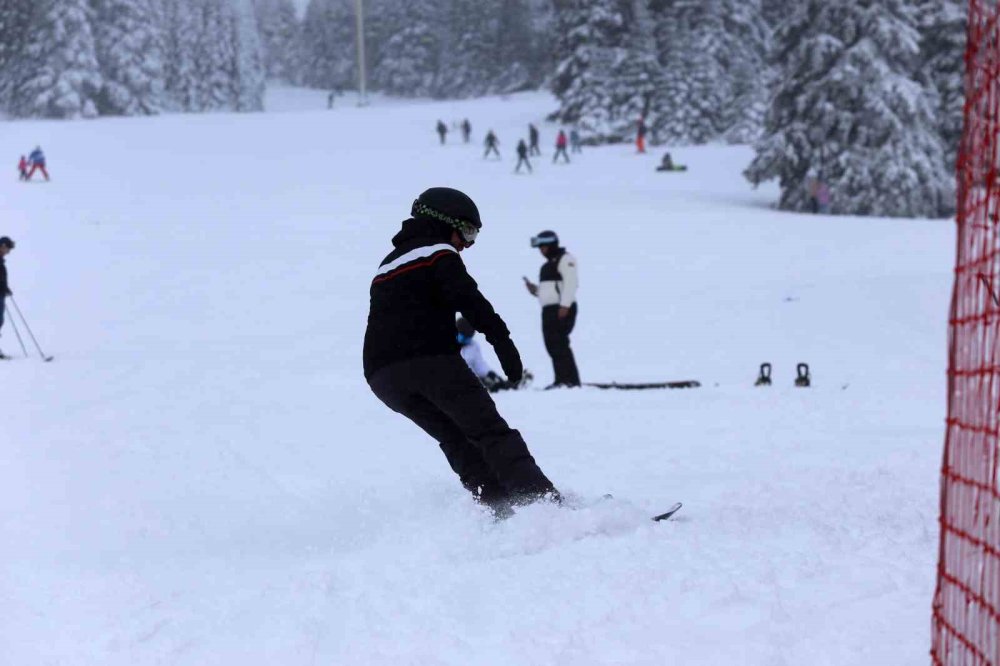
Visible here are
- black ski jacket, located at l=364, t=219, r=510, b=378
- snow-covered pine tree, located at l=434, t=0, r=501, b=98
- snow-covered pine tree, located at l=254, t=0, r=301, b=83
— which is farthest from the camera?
snow-covered pine tree, located at l=254, t=0, r=301, b=83

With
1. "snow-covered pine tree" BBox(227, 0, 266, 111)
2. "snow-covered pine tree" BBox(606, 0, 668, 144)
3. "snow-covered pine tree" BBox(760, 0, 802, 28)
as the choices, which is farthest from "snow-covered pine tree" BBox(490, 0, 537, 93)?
"snow-covered pine tree" BBox(606, 0, 668, 144)

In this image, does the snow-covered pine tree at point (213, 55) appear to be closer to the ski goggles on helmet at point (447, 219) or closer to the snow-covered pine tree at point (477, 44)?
the snow-covered pine tree at point (477, 44)

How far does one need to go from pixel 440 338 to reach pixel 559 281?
563 centimetres

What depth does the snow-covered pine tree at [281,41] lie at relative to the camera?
110 metres

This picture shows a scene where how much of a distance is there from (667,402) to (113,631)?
625 cm

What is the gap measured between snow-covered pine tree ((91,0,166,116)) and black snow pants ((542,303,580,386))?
5301 cm

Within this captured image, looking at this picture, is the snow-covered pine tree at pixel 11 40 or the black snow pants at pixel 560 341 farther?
the snow-covered pine tree at pixel 11 40

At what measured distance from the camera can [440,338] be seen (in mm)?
4754

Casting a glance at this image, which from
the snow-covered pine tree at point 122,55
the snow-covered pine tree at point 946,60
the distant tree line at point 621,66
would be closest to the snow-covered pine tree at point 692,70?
the distant tree line at point 621,66

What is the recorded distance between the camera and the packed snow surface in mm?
3592

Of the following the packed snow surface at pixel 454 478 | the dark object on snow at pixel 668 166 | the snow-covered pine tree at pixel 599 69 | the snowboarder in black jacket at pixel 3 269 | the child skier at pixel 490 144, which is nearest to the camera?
the packed snow surface at pixel 454 478

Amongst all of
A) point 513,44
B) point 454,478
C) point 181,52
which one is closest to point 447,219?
point 454,478

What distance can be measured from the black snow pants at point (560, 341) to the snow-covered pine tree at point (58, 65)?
4919 cm

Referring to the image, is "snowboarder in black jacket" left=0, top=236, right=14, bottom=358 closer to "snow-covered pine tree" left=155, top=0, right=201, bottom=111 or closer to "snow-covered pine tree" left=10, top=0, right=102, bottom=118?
"snow-covered pine tree" left=10, top=0, right=102, bottom=118
